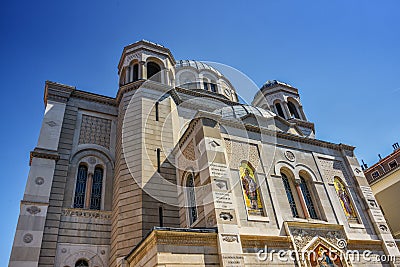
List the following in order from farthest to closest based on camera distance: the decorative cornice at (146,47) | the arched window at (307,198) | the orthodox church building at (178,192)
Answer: the decorative cornice at (146,47)
the arched window at (307,198)
the orthodox church building at (178,192)

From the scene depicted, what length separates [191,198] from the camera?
1401 cm

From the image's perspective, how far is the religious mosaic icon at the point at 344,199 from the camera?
51.1ft

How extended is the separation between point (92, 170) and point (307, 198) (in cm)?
1121

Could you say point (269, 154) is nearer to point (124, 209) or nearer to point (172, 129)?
point (172, 129)

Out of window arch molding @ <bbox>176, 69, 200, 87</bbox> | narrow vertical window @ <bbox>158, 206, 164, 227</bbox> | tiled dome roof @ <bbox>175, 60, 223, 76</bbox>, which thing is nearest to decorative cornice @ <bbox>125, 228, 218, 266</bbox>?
narrow vertical window @ <bbox>158, 206, 164, 227</bbox>

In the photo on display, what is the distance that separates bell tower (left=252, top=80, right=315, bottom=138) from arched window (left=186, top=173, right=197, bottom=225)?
16106 mm

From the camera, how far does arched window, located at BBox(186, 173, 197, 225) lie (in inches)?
527

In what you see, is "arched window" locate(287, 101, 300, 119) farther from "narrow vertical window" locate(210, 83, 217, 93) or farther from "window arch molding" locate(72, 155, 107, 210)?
"window arch molding" locate(72, 155, 107, 210)

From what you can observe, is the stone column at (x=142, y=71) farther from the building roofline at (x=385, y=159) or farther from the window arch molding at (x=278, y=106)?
the building roofline at (x=385, y=159)

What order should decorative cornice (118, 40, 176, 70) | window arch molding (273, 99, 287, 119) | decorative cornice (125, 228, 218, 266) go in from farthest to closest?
window arch molding (273, 99, 287, 119)
decorative cornice (118, 40, 176, 70)
decorative cornice (125, 228, 218, 266)

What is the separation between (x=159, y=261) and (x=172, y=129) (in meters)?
8.99

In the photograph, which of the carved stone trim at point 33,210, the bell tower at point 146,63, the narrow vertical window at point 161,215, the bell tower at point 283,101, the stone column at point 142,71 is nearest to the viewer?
the carved stone trim at point 33,210

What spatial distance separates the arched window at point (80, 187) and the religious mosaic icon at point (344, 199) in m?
13.2

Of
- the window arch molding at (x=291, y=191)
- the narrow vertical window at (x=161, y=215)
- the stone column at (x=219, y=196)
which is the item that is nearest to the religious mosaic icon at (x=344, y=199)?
the window arch molding at (x=291, y=191)
